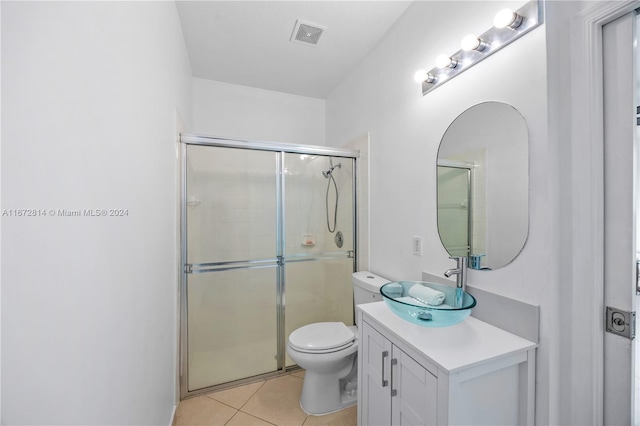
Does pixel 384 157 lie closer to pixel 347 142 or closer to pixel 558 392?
pixel 347 142

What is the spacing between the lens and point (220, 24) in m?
1.78

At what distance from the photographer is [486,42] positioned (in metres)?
1.16

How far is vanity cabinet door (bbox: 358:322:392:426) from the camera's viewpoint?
117 cm

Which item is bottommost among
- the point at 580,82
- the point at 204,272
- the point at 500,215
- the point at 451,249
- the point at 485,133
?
the point at 204,272

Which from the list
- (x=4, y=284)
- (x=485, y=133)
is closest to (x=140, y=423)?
(x=4, y=284)

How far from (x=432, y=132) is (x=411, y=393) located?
1.26 meters

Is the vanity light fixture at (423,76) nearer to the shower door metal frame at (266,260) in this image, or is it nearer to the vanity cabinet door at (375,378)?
the shower door metal frame at (266,260)

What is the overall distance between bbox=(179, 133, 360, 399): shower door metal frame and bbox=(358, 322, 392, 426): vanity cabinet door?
971mm

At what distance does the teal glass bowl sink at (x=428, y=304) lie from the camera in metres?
1.06

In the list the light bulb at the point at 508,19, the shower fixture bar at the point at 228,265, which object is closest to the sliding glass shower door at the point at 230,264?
the shower fixture bar at the point at 228,265

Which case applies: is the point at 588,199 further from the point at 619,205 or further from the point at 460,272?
the point at 460,272

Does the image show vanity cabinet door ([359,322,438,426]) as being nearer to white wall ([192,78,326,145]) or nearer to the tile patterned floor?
the tile patterned floor

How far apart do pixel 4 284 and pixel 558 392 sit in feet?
5.50

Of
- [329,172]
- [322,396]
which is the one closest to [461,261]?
[322,396]
